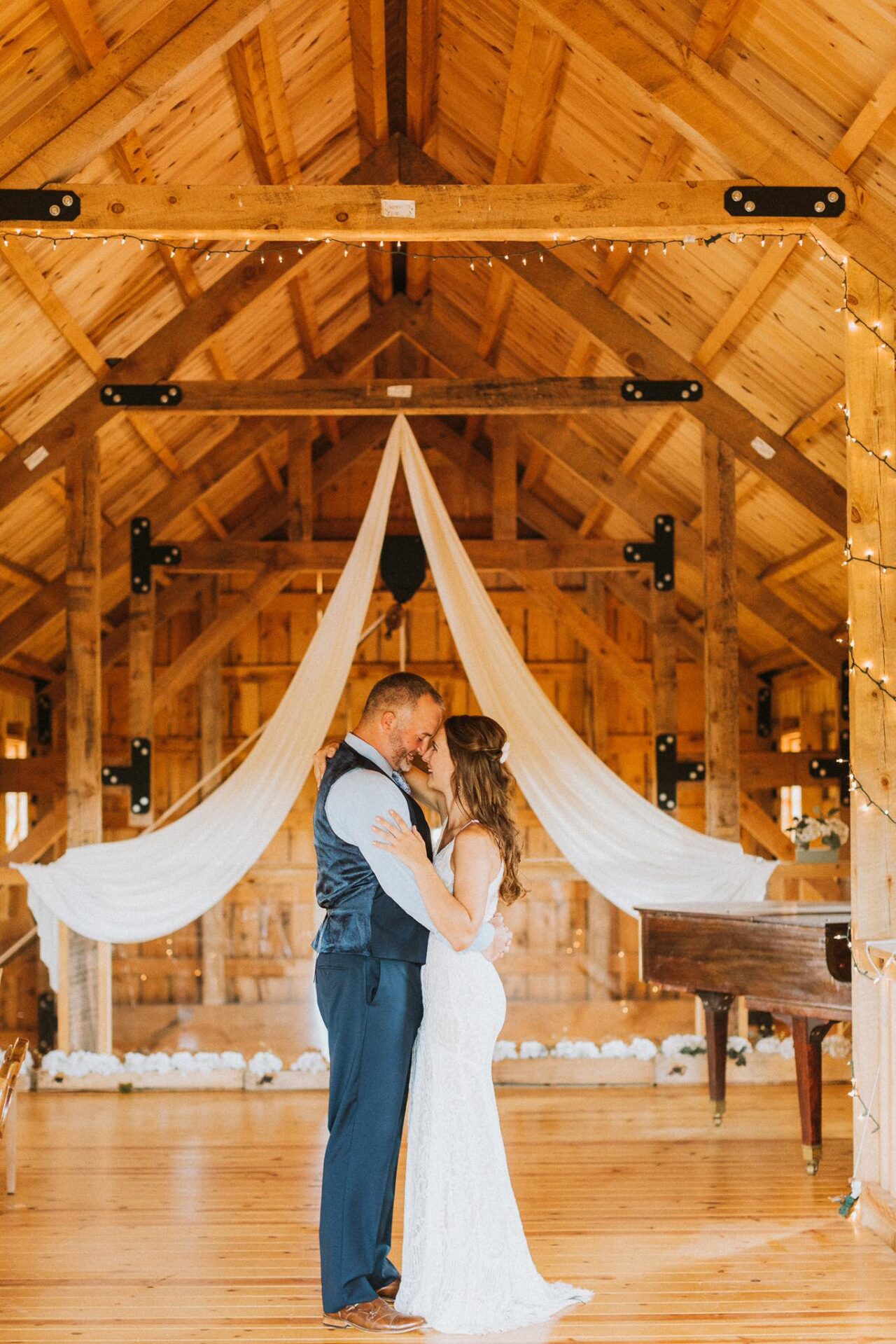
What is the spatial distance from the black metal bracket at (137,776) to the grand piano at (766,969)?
10.0 feet

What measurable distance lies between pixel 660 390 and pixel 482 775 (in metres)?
4.66

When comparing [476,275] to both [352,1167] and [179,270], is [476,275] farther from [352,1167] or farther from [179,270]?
[352,1167]

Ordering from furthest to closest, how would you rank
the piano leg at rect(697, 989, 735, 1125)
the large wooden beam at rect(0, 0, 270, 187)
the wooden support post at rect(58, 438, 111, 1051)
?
the wooden support post at rect(58, 438, 111, 1051)
the piano leg at rect(697, 989, 735, 1125)
the large wooden beam at rect(0, 0, 270, 187)

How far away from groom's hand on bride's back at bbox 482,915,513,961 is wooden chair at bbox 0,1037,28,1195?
191cm

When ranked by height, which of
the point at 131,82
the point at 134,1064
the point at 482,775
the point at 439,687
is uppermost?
the point at 131,82

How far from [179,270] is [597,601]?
18.9 ft

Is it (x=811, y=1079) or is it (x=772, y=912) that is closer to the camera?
(x=811, y=1079)

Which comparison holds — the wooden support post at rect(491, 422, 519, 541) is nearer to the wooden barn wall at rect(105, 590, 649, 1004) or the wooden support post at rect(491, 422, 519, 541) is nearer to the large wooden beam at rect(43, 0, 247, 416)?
the large wooden beam at rect(43, 0, 247, 416)

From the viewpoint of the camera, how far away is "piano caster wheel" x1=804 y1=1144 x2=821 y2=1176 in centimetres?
521

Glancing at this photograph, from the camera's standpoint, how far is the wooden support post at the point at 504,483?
31.3 ft

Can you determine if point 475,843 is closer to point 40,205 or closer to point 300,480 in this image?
point 40,205

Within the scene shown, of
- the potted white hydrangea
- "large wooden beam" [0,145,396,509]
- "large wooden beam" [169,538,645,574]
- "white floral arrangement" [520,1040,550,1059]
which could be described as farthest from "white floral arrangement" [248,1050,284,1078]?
"large wooden beam" [169,538,645,574]

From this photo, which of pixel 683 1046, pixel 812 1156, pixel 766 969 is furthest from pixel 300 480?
pixel 812 1156

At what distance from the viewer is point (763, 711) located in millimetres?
12789
